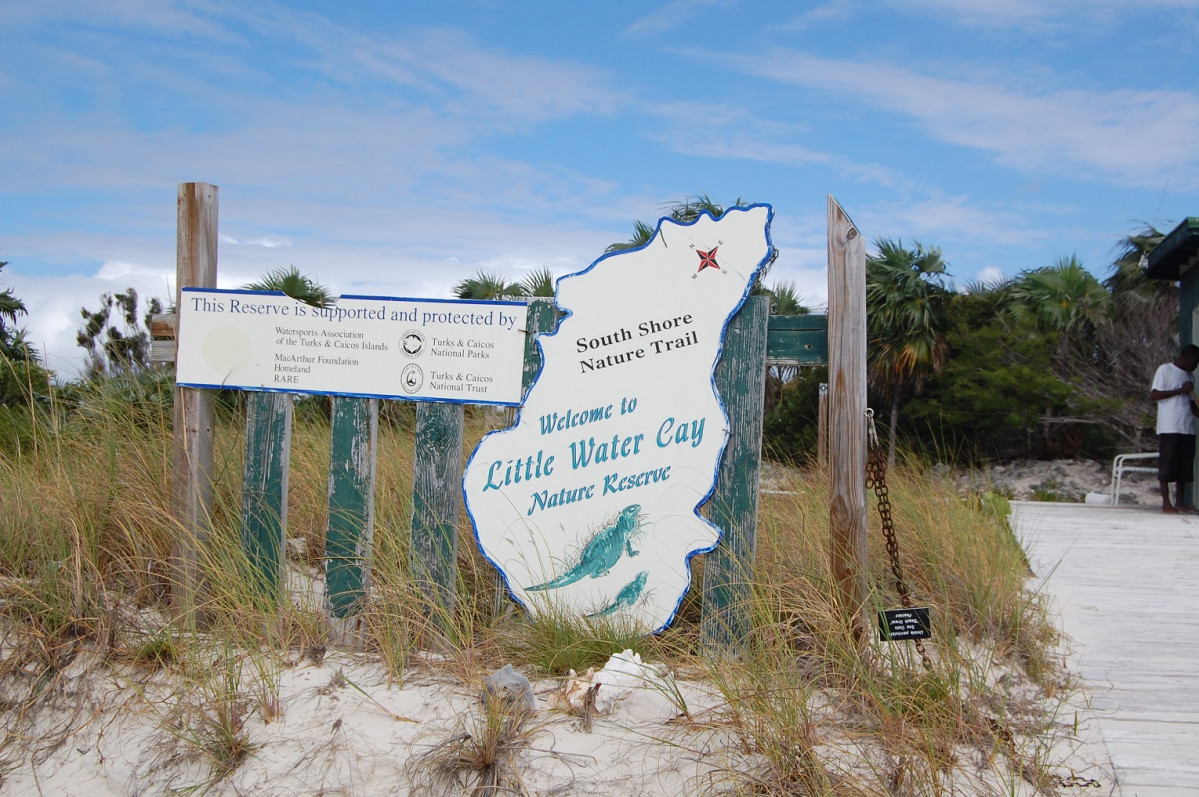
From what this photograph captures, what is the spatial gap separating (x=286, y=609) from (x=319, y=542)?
1202mm

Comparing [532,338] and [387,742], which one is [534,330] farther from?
[387,742]

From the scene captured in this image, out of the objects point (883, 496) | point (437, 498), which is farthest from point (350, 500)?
point (883, 496)

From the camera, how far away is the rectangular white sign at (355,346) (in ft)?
15.8

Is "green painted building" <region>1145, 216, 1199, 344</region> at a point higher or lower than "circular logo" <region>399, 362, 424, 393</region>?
higher

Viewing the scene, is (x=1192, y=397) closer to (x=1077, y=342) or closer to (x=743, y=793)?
(x=743, y=793)

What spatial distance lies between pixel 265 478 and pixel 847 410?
2919mm

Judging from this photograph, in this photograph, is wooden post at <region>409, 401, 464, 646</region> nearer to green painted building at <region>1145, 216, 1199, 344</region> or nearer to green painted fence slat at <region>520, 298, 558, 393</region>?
green painted fence slat at <region>520, 298, 558, 393</region>

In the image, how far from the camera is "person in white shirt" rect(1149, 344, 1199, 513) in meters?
10.7

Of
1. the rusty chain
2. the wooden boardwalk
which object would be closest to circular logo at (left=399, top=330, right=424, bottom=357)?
the rusty chain

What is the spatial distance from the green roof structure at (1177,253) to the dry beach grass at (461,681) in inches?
241

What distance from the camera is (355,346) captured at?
16.4 feet

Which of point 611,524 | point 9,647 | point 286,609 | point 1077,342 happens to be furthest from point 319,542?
point 1077,342

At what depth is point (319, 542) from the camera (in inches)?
230

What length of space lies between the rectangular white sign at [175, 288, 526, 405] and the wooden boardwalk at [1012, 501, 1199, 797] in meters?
3.09
